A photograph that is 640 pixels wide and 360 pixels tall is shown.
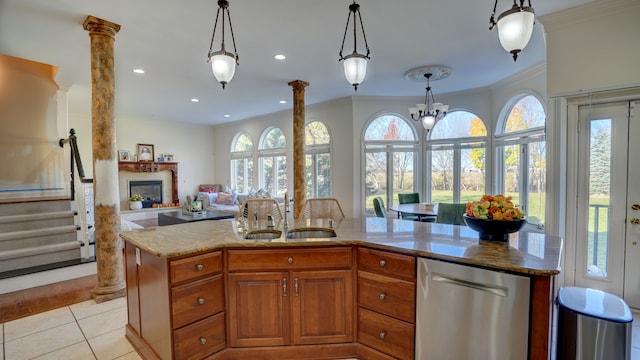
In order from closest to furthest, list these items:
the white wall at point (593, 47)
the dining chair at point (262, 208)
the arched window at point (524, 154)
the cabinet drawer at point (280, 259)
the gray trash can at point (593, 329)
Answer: the gray trash can at point (593, 329)
the cabinet drawer at point (280, 259)
the white wall at point (593, 47)
the dining chair at point (262, 208)
the arched window at point (524, 154)

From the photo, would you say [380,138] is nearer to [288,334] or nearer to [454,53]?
[454,53]

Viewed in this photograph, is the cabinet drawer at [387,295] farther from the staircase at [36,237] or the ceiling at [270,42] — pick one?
the staircase at [36,237]

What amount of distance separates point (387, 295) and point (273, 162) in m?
7.01

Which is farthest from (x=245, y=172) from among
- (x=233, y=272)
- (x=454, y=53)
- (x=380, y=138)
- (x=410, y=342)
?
(x=410, y=342)

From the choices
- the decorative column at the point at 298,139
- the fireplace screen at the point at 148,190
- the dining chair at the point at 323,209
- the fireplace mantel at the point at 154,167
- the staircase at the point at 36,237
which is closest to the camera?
the dining chair at the point at 323,209

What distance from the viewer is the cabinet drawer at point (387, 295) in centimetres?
193

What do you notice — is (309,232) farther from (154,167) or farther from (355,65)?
(154,167)

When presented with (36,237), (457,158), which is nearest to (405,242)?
(457,158)

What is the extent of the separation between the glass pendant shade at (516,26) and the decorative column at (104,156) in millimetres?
3682

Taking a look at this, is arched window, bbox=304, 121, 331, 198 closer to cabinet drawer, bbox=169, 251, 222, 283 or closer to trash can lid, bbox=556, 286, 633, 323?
cabinet drawer, bbox=169, 251, 222, 283

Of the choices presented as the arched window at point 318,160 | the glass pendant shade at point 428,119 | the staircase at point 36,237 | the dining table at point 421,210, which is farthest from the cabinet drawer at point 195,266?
the arched window at point 318,160

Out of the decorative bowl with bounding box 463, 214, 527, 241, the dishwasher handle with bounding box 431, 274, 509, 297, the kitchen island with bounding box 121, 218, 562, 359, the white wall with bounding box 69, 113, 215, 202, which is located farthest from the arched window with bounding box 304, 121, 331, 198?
the dishwasher handle with bounding box 431, 274, 509, 297

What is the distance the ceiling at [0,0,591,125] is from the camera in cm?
291

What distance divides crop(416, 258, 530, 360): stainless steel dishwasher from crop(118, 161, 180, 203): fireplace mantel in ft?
29.1
